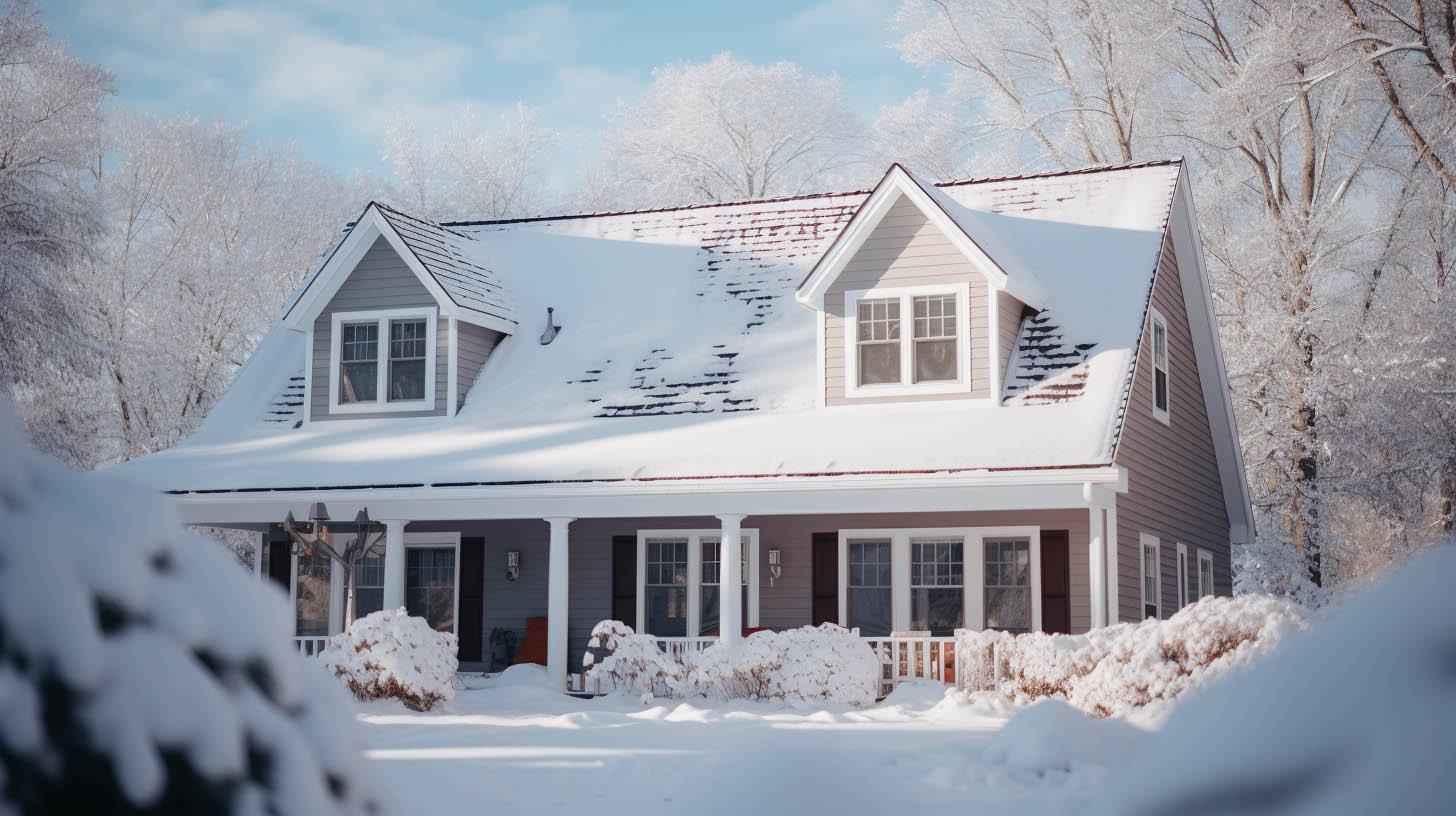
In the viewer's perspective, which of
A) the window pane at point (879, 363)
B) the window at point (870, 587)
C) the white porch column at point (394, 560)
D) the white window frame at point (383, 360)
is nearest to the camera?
the white porch column at point (394, 560)

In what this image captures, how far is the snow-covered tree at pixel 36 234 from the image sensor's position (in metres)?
20.4

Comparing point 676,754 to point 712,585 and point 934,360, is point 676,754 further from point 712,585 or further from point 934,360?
point 712,585

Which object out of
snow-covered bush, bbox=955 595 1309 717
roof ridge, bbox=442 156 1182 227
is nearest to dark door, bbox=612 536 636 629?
roof ridge, bbox=442 156 1182 227

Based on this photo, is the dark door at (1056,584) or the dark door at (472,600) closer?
the dark door at (1056,584)

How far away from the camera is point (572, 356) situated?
61.6ft

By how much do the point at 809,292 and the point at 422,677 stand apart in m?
6.68

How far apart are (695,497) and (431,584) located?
545 centimetres

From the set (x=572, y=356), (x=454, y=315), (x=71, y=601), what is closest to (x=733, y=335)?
(x=572, y=356)

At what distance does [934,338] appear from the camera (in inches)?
642

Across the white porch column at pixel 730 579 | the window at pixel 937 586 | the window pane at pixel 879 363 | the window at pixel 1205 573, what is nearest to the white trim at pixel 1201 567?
the window at pixel 1205 573

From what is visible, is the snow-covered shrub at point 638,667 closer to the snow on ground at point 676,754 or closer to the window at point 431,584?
the snow on ground at point 676,754

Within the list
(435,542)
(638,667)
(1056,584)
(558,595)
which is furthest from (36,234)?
(1056,584)

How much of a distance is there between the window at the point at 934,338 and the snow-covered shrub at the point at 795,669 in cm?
382

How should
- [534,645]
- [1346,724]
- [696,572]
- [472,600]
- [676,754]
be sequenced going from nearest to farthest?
[1346,724] → [676,754] → [534,645] → [696,572] → [472,600]
